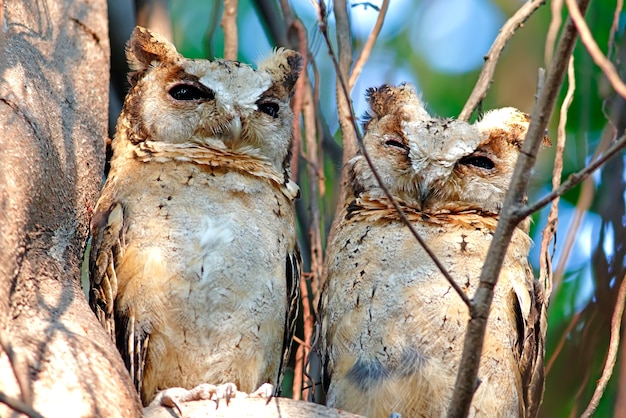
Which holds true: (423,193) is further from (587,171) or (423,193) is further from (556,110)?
(556,110)

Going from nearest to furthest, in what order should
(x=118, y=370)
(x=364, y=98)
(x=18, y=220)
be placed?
(x=118, y=370) < (x=18, y=220) < (x=364, y=98)

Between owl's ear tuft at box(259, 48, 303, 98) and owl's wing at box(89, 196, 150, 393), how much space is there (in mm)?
823

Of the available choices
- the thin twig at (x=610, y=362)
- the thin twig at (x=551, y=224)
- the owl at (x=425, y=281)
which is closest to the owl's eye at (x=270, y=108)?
the owl at (x=425, y=281)

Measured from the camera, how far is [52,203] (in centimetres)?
266

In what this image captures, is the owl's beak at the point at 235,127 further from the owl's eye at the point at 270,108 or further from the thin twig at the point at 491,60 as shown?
the thin twig at the point at 491,60

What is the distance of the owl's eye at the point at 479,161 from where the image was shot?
3.26m

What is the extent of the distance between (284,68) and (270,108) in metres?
0.22

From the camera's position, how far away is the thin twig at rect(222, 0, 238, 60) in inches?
163

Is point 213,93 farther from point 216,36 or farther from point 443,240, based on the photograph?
point 216,36

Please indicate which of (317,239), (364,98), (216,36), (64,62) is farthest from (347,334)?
(216,36)

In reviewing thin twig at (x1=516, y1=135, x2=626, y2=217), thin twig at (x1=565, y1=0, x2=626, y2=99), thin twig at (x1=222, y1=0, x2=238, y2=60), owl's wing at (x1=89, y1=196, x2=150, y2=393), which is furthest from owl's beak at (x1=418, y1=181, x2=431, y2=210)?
thin twig at (x1=565, y1=0, x2=626, y2=99)

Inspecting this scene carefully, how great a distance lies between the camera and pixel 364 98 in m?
3.66

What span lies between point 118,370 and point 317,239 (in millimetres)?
1668

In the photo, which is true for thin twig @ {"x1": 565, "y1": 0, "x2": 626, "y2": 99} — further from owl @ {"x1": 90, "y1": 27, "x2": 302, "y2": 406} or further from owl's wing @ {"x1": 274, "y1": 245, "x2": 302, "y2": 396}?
A: owl's wing @ {"x1": 274, "y1": 245, "x2": 302, "y2": 396}
